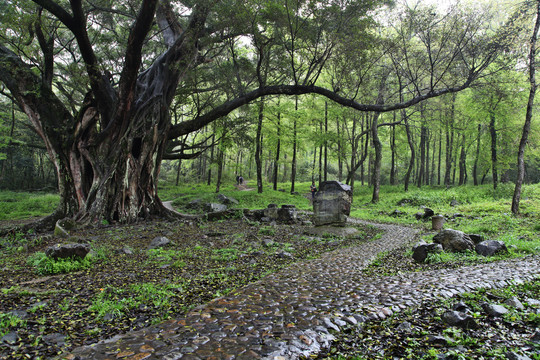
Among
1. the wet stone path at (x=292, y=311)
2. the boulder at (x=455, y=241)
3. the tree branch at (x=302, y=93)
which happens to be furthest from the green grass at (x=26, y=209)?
the boulder at (x=455, y=241)

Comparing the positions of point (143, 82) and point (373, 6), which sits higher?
point (373, 6)

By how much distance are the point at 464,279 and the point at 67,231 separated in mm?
9952

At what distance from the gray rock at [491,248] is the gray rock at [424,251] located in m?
0.82

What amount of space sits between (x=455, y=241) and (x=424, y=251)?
3.69 feet

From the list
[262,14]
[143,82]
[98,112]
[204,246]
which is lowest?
[204,246]

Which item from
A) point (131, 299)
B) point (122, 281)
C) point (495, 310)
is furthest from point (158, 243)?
point (495, 310)

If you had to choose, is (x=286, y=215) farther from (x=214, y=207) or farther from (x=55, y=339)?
(x=55, y=339)

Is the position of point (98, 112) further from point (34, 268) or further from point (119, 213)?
point (34, 268)

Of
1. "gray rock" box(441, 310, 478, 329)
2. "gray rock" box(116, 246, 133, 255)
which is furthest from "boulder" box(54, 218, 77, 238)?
"gray rock" box(441, 310, 478, 329)

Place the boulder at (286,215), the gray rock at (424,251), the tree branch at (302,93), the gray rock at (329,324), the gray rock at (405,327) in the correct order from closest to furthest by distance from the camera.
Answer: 1. the gray rock at (405,327)
2. the gray rock at (329,324)
3. the gray rock at (424,251)
4. the tree branch at (302,93)
5. the boulder at (286,215)

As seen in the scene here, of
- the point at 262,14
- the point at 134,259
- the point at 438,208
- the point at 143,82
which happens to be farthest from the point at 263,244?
the point at 438,208

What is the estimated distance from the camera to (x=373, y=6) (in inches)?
371

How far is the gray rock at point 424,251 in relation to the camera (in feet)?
18.9

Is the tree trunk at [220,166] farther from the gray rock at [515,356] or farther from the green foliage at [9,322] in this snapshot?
the gray rock at [515,356]
